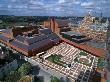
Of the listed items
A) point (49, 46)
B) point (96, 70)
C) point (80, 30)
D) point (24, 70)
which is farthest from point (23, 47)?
point (80, 30)

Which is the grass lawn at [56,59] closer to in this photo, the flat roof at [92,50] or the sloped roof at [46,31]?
the flat roof at [92,50]

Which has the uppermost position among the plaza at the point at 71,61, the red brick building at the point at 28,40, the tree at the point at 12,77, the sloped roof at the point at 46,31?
the sloped roof at the point at 46,31

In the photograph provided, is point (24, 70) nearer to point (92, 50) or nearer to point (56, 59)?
point (56, 59)

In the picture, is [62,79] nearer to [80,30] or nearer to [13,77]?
[13,77]

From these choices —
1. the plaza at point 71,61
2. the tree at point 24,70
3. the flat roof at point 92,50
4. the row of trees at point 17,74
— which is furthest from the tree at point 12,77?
the flat roof at point 92,50

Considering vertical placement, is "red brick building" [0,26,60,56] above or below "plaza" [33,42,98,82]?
above

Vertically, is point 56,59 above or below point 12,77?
below

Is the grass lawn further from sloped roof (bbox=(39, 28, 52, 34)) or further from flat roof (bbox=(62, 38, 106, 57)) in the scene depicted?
sloped roof (bbox=(39, 28, 52, 34))

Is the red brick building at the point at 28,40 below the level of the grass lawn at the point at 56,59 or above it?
above

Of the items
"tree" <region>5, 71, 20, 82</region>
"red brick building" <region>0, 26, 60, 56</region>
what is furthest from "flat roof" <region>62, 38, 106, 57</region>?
"tree" <region>5, 71, 20, 82</region>

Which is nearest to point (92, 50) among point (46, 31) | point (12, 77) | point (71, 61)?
point (71, 61)

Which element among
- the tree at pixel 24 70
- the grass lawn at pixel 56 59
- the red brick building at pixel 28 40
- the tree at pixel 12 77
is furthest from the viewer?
the red brick building at pixel 28 40

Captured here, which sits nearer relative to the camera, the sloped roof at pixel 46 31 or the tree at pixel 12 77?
the tree at pixel 12 77

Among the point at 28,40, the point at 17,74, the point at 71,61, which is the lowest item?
the point at 71,61
